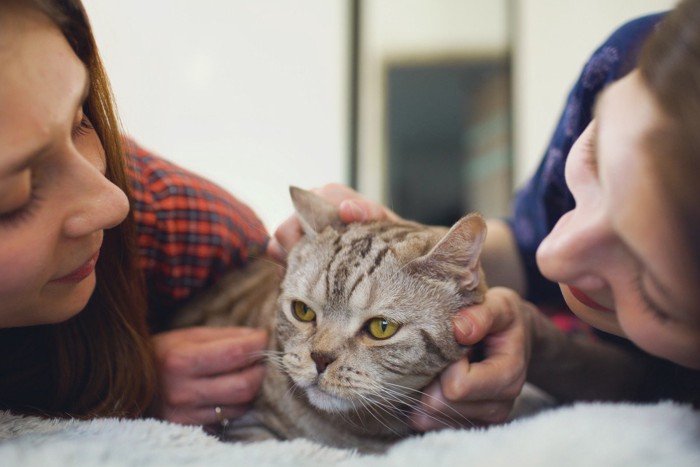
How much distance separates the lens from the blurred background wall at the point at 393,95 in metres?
2.03

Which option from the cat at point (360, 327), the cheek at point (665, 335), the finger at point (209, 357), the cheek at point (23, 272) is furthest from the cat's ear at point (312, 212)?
the cheek at point (665, 335)

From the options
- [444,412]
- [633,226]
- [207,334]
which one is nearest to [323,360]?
[444,412]

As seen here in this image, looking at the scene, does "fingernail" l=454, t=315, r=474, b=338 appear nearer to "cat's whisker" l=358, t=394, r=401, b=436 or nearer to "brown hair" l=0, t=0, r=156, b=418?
"cat's whisker" l=358, t=394, r=401, b=436

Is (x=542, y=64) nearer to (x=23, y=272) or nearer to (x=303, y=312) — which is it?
(x=303, y=312)

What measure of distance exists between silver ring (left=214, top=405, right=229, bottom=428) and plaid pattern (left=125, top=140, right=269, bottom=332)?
0.29m

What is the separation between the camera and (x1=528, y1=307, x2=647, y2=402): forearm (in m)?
1.05

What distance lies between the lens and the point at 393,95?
9.30 ft

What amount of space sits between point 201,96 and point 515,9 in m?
1.82

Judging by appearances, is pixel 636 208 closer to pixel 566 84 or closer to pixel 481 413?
pixel 481 413

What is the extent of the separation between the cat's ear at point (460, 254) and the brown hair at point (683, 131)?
15.9 inches

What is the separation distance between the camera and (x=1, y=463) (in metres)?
0.54

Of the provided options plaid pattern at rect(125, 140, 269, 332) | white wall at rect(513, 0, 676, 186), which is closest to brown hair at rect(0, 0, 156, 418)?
plaid pattern at rect(125, 140, 269, 332)

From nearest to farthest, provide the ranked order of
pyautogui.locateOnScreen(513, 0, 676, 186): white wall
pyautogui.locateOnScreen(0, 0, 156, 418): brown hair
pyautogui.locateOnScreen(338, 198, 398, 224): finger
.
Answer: pyautogui.locateOnScreen(0, 0, 156, 418): brown hair → pyautogui.locateOnScreen(338, 198, 398, 224): finger → pyautogui.locateOnScreen(513, 0, 676, 186): white wall

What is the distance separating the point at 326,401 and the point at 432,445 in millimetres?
263
